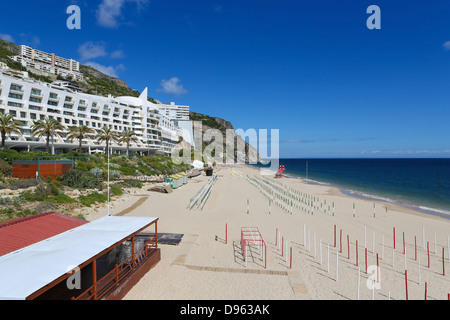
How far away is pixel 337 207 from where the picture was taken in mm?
24094

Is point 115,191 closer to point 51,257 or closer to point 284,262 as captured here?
point 284,262

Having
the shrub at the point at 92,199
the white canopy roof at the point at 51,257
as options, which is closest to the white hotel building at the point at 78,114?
→ the shrub at the point at 92,199

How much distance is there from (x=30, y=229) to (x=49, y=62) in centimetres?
18684

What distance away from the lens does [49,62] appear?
15088cm

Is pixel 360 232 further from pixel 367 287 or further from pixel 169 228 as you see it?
pixel 169 228

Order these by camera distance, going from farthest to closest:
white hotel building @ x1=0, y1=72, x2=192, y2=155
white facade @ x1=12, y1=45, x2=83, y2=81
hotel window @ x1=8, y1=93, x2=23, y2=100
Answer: white facade @ x1=12, y1=45, x2=83, y2=81
hotel window @ x1=8, y1=93, x2=23, y2=100
white hotel building @ x1=0, y1=72, x2=192, y2=155

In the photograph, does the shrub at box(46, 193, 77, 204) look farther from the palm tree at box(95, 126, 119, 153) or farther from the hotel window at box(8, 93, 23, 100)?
the hotel window at box(8, 93, 23, 100)

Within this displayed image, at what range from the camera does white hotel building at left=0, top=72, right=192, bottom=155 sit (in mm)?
43844

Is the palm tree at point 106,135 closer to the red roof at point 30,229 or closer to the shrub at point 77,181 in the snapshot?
the shrub at point 77,181

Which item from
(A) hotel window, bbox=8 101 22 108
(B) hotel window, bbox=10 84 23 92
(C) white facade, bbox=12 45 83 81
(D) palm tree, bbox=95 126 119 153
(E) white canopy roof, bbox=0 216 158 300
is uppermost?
(C) white facade, bbox=12 45 83 81

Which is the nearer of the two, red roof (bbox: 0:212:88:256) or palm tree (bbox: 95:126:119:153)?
red roof (bbox: 0:212:88:256)

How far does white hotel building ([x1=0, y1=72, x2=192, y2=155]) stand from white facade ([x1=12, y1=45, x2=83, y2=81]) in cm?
7687

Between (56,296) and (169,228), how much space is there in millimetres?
8553

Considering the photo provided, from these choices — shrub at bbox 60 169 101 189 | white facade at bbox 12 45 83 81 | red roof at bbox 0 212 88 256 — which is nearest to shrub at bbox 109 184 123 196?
shrub at bbox 60 169 101 189
